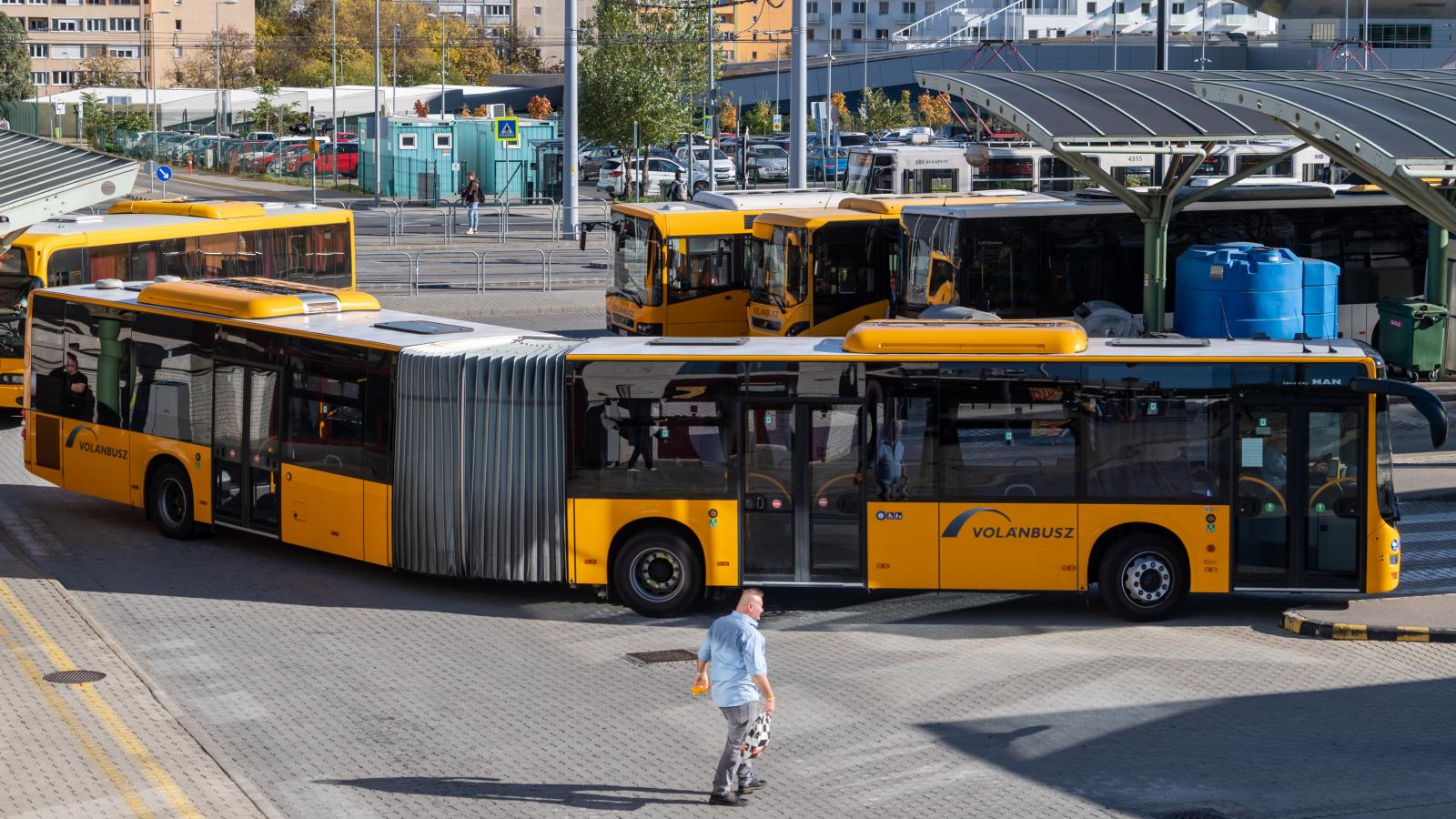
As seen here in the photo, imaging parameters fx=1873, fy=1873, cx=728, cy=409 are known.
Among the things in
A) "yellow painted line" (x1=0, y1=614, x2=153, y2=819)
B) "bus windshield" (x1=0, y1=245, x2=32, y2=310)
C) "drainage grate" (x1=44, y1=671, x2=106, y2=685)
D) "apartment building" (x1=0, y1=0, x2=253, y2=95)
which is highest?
"apartment building" (x1=0, y1=0, x2=253, y2=95)

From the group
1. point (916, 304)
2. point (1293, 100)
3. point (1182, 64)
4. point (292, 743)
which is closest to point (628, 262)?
point (916, 304)

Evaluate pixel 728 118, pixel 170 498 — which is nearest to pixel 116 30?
pixel 728 118

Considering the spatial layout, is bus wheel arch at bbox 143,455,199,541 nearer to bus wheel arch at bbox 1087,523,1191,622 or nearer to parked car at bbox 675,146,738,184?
bus wheel arch at bbox 1087,523,1191,622

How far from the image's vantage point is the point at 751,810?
33.4ft

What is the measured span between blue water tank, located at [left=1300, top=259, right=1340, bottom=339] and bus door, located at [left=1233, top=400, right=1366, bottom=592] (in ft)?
37.9

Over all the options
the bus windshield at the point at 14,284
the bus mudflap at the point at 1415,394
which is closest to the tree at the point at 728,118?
the bus windshield at the point at 14,284

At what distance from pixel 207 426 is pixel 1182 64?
271ft

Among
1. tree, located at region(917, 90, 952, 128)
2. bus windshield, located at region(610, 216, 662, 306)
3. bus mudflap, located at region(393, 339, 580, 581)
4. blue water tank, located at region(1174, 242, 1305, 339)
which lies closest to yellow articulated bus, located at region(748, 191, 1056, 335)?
bus windshield, located at region(610, 216, 662, 306)

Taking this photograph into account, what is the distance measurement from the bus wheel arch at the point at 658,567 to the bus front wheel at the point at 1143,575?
10.5ft

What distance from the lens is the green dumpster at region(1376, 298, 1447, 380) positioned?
83.9ft

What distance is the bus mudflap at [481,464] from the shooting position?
1495cm

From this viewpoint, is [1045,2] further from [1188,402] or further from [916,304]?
[1188,402]

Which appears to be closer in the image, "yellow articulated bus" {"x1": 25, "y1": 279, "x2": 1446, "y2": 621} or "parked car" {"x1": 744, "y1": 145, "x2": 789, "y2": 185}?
"yellow articulated bus" {"x1": 25, "y1": 279, "x2": 1446, "y2": 621}

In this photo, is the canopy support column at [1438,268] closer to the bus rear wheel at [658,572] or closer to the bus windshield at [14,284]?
the bus rear wheel at [658,572]
